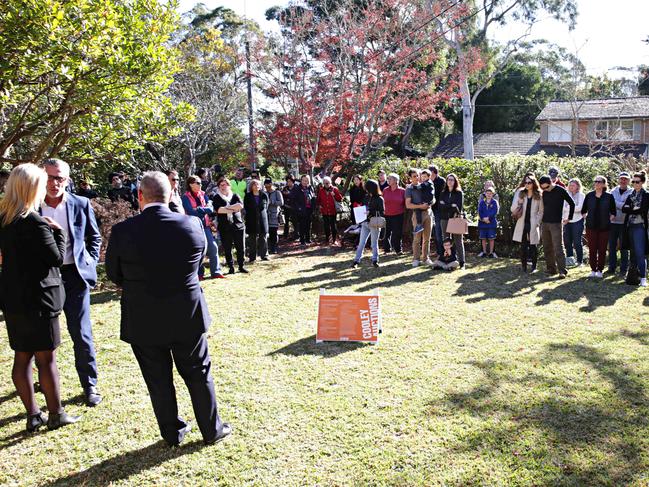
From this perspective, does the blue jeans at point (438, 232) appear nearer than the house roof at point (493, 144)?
Yes

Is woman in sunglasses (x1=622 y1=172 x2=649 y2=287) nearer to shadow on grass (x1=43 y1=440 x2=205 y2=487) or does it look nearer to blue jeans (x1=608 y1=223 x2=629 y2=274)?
blue jeans (x1=608 y1=223 x2=629 y2=274)

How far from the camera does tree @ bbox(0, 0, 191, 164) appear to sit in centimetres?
587

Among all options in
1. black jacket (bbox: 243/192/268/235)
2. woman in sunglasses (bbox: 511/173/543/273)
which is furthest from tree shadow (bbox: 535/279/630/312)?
black jacket (bbox: 243/192/268/235)

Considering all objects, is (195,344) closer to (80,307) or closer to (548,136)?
(80,307)

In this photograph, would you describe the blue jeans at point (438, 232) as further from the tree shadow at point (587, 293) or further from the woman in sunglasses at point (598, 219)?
the woman in sunglasses at point (598, 219)

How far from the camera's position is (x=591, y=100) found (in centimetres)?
3534

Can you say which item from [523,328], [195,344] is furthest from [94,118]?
[523,328]

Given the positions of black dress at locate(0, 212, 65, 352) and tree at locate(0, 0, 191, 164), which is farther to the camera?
tree at locate(0, 0, 191, 164)

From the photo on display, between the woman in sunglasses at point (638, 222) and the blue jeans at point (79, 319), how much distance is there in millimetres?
8395

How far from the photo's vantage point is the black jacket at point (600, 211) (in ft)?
29.4

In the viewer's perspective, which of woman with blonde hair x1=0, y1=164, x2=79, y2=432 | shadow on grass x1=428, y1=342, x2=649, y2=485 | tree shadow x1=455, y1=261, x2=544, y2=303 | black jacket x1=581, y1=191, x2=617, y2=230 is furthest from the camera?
black jacket x1=581, y1=191, x2=617, y2=230

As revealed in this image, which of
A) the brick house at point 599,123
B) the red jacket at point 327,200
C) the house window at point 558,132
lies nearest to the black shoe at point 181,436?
the red jacket at point 327,200

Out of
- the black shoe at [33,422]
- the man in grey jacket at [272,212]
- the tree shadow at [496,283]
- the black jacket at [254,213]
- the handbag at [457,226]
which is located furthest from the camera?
the man in grey jacket at [272,212]

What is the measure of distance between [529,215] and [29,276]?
8.52 metres
